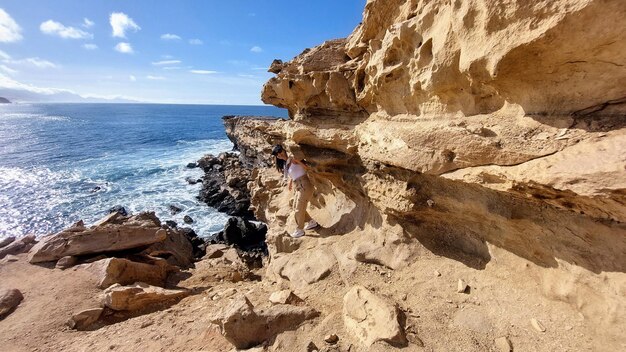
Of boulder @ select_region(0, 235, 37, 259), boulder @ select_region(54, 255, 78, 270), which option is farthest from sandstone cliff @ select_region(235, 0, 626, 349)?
boulder @ select_region(0, 235, 37, 259)

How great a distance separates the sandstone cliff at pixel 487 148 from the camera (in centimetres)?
287

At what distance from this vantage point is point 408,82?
5.21 meters

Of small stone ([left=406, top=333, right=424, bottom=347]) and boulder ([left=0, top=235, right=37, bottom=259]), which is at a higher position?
small stone ([left=406, top=333, right=424, bottom=347])

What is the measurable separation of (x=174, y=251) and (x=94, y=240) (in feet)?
8.68

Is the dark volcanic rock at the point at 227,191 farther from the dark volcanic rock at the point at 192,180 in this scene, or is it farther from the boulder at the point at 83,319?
the boulder at the point at 83,319

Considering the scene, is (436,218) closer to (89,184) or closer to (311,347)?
(311,347)

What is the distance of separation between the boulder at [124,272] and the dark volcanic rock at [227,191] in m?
9.32

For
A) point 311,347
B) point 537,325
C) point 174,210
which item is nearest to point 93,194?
point 174,210

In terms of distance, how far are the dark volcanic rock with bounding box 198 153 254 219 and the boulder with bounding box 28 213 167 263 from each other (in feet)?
25.5

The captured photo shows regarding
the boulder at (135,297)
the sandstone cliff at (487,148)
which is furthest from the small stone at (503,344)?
the boulder at (135,297)

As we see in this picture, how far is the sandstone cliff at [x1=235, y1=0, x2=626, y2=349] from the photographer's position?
2.87 meters

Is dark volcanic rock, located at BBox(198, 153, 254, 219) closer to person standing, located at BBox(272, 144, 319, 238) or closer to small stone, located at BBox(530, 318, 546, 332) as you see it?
person standing, located at BBox(272, 144, 319, 238)

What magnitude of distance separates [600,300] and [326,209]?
546cm

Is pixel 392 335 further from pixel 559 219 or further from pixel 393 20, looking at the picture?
pixel 393 20
